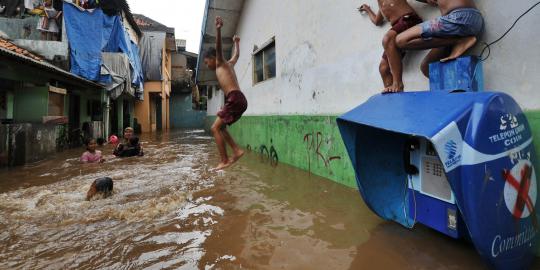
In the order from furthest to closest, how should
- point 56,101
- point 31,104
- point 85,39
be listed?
point 85,39, point 56,101, point 31,104

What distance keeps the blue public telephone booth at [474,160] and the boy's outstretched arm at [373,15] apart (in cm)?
158

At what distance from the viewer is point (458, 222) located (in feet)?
8.32

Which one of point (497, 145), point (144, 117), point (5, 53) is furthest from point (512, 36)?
point (144, 117)

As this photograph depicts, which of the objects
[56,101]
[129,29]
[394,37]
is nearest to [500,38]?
[394,37]

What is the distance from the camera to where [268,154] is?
28.8 feet

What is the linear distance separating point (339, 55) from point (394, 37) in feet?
6.71

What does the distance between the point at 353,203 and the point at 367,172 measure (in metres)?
1.04

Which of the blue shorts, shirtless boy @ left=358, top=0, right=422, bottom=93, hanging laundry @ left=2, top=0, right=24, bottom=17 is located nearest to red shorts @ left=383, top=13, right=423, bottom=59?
shirtless boy @ left=358, top=0, right=422, bottom=93

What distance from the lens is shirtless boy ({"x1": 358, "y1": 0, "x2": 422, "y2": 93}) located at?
11.1 ft

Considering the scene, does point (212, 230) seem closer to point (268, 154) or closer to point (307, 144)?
point (307, 144)

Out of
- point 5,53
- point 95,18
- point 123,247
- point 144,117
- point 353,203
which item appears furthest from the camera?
point 144,117

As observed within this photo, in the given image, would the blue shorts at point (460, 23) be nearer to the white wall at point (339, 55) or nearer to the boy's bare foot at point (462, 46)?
the boy's bare foot at point (462, 46)

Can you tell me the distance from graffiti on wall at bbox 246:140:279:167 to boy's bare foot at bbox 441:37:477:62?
525 cm

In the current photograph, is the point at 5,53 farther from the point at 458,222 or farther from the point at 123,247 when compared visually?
the point at 458,222
